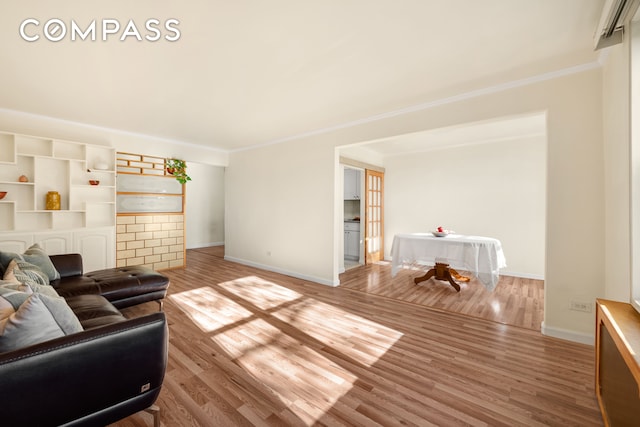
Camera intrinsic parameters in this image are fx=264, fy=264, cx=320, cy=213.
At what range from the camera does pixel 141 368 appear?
143cm

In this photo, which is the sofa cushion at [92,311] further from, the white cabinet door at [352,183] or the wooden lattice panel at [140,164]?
the white cabinet door at [352,183]

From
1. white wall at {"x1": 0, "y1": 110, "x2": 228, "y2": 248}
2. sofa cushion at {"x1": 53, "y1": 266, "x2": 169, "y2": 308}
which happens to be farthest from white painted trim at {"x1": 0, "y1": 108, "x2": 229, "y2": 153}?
sofa cushion at {"x1": 53, "y1": 266, "x2": 169, "y2": 308}

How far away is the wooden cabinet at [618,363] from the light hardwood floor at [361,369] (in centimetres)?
23

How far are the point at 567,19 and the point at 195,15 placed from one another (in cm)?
269

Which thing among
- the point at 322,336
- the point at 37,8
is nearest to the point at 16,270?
the point at 37,8

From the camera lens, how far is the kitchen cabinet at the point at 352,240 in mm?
6331

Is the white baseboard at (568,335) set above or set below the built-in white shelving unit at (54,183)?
below

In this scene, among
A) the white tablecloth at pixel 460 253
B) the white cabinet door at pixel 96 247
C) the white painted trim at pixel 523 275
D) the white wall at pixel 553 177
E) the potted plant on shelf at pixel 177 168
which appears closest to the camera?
the white wall at pixel 553 177

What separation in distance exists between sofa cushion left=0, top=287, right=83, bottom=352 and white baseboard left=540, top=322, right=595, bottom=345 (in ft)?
12.7

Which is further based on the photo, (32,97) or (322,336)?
(32,97)

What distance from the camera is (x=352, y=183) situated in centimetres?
679

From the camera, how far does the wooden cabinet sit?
3.88 ft

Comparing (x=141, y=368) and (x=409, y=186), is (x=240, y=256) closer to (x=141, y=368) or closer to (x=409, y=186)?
(x=409, y=186)

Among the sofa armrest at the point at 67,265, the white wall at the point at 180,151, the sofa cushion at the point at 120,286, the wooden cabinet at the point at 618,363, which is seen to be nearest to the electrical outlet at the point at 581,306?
the wooden cabinet at the point at 618,363
